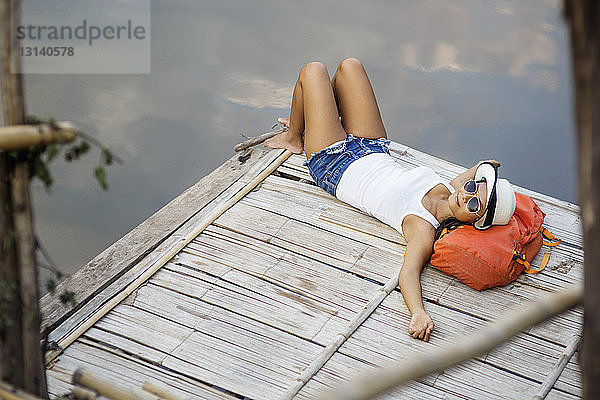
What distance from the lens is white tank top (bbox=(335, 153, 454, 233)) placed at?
2.50 metres

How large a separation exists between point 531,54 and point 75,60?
9.92 feet

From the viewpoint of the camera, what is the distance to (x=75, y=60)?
13.6ft

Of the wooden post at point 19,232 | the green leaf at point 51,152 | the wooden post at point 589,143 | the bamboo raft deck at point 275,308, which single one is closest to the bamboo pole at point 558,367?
the bamboo raft deck at point 275,308

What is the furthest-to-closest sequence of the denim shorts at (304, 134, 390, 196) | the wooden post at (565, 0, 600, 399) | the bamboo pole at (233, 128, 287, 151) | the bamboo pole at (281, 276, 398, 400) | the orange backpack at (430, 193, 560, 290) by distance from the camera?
1. the bamboo pole at (233, 128, 287, 151)
2. the denim shorts at (304, 134, 390, 196)
3. the orange backpack at (430, 193, 560, 290)
4. the bamboo pole at (281, 276, 398, 400)
5. the wooden post at (565, 0, 600, 399)

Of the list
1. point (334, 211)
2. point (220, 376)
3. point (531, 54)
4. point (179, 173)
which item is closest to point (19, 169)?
point (220, 376)

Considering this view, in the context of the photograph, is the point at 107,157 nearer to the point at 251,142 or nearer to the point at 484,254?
the point at 484,254

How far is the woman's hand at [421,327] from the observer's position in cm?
207

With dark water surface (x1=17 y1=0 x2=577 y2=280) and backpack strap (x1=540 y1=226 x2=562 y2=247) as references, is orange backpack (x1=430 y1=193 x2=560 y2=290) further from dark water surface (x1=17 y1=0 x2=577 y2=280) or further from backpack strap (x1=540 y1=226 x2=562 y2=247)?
dark water surface (x1=17 y1=0 x2=577 y2=280)

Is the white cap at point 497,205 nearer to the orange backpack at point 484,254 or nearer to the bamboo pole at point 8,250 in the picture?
the orange backpack at point 484,254

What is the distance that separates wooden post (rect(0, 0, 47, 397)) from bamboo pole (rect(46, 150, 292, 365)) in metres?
0.60

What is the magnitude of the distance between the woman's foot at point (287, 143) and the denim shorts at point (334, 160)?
0.19 metres

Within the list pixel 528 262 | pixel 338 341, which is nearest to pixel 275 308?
pixel 338 341

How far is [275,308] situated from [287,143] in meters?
1.03

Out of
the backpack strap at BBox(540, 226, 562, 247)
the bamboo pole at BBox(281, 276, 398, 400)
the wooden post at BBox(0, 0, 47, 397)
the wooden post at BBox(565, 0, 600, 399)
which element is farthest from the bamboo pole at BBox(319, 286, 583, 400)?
the backpack strap at BBox(540, 226, 562, 247)
